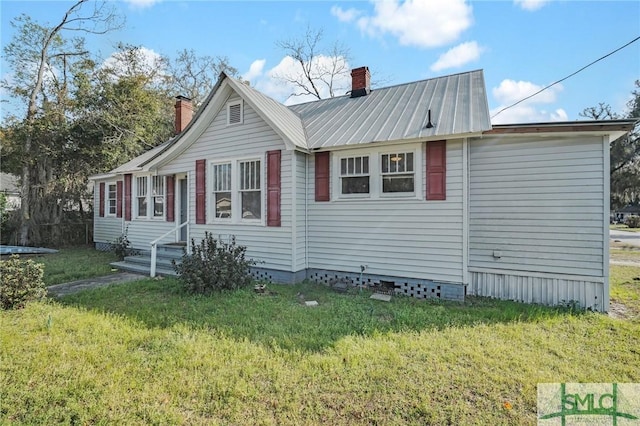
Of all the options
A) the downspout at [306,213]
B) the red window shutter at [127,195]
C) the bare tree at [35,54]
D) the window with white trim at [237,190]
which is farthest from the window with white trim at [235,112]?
the bare tree at [35,54]

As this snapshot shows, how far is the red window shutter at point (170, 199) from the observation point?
35.3ft

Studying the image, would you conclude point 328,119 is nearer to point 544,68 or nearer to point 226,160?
point 226,160

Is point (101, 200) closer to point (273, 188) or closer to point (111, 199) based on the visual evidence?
point (111, 199)

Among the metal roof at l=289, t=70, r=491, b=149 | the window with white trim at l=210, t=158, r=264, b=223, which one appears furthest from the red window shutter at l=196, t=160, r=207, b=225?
the metal roof at l=289, t=70, r=491, b=149

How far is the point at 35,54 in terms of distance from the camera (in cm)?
1568

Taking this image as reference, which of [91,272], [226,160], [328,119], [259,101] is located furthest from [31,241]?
[328,119]

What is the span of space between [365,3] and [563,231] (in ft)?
26.0

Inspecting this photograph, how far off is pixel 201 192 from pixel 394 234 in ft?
19.1

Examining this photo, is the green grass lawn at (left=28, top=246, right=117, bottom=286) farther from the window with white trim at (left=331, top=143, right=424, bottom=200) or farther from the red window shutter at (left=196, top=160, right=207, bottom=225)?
the window with white trim at (left=331, top=143, right=424, bottom=200)

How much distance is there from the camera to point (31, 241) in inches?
590

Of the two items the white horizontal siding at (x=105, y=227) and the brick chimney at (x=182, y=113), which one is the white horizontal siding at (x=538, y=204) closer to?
the brick chimney at (x=182, y=113)

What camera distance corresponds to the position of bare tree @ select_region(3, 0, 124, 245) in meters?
14.7

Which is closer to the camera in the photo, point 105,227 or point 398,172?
point 398,172

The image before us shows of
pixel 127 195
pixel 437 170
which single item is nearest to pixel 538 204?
pixel 437 170
